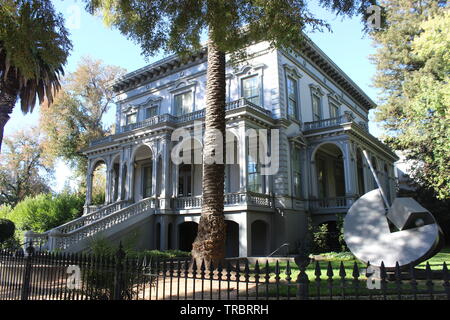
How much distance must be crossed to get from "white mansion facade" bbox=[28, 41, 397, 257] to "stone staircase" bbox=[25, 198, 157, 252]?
2.2 inches

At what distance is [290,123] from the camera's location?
21.8m

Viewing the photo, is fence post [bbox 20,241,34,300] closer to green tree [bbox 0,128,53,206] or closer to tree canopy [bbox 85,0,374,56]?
tree canopy [bbox 85,0,374,56]

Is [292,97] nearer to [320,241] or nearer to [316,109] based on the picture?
[316,109]

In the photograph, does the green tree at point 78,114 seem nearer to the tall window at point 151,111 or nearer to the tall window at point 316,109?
the tall window at point 151,111

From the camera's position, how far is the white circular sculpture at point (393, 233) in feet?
26.9

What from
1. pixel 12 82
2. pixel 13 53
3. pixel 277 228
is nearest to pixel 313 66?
pixel 277 228

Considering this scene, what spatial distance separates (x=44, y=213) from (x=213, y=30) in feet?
74.5

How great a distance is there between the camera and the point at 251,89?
22938 mm

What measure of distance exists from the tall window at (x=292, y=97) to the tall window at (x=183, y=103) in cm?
663

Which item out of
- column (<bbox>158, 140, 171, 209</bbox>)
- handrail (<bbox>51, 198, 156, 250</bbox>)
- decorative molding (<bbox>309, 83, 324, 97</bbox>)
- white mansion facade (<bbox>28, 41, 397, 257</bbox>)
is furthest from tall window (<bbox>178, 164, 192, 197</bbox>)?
decorative molding (<bbox>309, 83, 324, 97</bbox>)

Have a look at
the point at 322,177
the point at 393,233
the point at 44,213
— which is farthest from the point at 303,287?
the point at 44,213

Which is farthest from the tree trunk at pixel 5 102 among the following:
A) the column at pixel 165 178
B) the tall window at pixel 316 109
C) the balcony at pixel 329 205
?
the tall window at pixel 316 109

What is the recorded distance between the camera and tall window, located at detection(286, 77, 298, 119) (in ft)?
74.8
